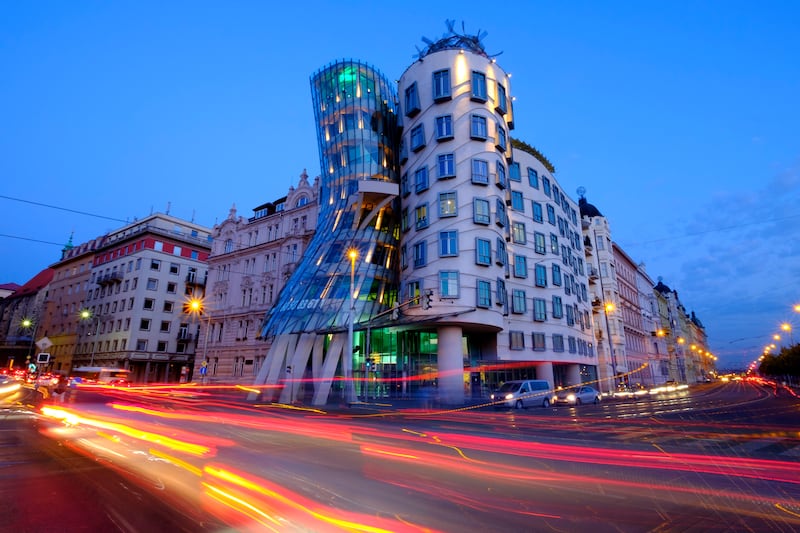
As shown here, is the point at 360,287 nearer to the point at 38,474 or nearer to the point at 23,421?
the point at 23,421

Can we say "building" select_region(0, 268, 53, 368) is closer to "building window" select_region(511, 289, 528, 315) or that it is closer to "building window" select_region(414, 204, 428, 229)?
"building window" select_region(414, 204, 428, 229)

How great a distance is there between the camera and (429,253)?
3344 centimetres

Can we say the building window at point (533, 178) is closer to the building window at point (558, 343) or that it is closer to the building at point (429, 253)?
the building at point (429, 253)

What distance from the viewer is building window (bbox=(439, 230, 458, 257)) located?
107 feet

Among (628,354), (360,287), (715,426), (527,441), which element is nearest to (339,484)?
(527,441)

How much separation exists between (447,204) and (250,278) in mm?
30478

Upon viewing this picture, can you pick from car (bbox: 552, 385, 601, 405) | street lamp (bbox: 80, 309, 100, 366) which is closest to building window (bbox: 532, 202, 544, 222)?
car (bbox: 552, 385, 601, 405)

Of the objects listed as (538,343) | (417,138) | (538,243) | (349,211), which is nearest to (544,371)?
(538,343)

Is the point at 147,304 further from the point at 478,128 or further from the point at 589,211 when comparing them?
the point at 589,211

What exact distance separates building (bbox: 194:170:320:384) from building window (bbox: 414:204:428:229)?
16490mm

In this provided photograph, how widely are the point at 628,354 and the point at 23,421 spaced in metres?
66.8

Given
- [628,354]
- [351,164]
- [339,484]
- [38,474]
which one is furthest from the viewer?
[628,354]

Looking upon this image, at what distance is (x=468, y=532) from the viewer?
4934mm

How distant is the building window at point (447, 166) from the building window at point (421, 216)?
2.88 m
